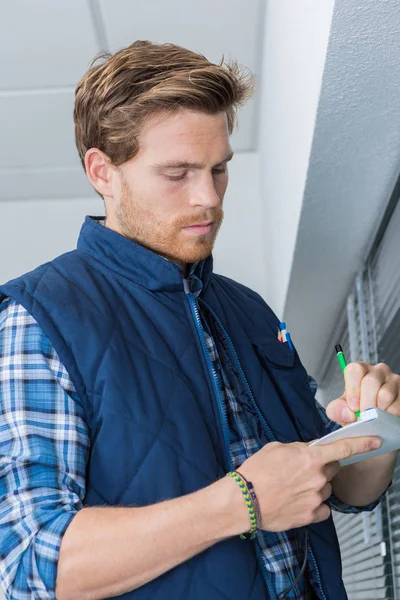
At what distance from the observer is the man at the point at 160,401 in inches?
38.4

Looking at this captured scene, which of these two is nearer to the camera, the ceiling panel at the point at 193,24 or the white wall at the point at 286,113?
the white wall at the point at 286,113

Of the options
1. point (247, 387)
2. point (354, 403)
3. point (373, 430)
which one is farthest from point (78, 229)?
point (373, 430)

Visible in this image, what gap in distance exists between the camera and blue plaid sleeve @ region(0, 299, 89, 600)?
0.97 m

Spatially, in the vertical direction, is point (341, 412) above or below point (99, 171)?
below

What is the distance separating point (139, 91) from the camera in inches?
53.3

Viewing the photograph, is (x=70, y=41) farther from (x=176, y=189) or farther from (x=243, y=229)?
(x=176, y=189)

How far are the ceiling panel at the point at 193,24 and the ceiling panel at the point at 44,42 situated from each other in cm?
9

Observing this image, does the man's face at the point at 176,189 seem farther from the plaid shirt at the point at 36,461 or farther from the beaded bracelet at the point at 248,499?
the beaded bracelet at the point at 248,499

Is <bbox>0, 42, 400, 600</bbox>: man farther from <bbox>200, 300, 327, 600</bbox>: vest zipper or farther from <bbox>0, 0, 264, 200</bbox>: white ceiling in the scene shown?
<bbox>0, 0, 264, 200</bbox>: white ceiling

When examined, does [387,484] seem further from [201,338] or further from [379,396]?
[201,338]

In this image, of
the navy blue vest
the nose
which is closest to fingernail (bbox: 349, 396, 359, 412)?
the navy blue vest

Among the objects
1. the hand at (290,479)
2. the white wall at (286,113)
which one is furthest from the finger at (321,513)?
the white wall at (286,113)

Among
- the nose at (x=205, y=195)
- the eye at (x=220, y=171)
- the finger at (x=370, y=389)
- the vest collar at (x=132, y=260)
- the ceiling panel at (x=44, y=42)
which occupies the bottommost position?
the finger at (x=370, y=389)

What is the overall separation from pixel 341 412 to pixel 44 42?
208 centimetres
